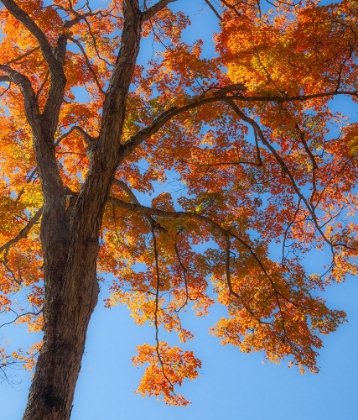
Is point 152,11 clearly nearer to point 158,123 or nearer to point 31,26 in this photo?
point 31,26

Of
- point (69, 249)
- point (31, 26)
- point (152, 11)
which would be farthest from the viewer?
point (152, 11)

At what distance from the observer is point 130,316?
405 inches

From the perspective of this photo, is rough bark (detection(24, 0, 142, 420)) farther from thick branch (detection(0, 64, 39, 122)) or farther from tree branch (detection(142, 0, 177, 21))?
tree branch (detection(142, 0, 177, 21))

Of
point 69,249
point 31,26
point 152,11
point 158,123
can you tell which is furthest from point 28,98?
point 69,249

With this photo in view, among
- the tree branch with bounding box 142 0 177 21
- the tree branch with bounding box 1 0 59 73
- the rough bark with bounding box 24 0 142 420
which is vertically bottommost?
the rough bark with bounding box 24 0 142 420

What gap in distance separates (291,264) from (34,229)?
19.4 feet

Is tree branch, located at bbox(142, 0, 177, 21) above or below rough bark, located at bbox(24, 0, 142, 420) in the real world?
above

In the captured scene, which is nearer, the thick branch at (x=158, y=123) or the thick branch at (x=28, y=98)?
the thick branch at (x=158, y=123)

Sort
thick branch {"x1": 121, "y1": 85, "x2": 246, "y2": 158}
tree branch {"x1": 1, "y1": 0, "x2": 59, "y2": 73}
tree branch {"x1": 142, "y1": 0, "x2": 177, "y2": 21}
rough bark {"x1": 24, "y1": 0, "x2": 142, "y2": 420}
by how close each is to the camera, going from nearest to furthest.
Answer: rough bark {"x1": 24, "y1": 0, "x2": 142, "y2": 420}
thick branch {"x1": 121, "y1": 85, "x2": 246, "y2": 158}
tree branch {"x1": 1, "y1": 0, "x2": 59, "y2": 73}
tree branch {"x1": 142, "y1": 0, "x2": 177, "y2": 21}

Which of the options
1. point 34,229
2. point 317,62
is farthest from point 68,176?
point 317,62

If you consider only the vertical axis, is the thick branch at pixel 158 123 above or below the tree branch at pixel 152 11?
below

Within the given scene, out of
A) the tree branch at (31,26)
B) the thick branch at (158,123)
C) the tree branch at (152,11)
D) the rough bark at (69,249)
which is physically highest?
the tree branch at (152,11)

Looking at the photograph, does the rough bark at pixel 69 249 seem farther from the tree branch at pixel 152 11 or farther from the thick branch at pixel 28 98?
the tree branch at pixel 152 11

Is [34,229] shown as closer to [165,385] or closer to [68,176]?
[68,176]
